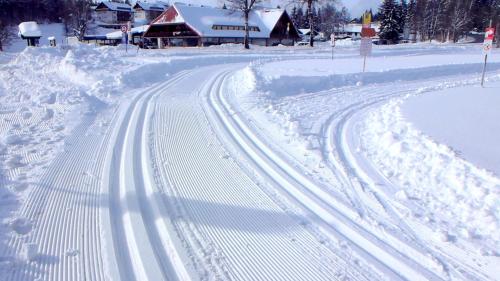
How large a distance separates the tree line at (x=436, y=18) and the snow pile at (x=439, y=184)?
2431 inches

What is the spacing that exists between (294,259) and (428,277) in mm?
1347

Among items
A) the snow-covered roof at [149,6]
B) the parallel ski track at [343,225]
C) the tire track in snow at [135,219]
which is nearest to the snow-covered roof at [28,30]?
the tire track in snow at [135,219]

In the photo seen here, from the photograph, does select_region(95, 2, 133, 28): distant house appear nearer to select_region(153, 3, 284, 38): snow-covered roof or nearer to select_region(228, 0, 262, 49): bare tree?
select_region(153, 3, 284, 38): snow-covered roof

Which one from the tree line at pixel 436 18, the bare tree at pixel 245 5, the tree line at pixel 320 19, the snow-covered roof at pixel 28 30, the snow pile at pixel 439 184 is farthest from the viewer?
the tree line at pixel 320 19

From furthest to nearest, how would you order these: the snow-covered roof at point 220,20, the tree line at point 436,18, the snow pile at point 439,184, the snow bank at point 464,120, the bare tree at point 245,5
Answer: the tree line at point 436,18 < the snow-covered roof at point 220,20 < the bare tree at point 245,5 < the snow bank at point 464,120 < the snow pile at point 439,184

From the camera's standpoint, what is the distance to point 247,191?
563 cm

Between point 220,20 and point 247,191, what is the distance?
54.9m

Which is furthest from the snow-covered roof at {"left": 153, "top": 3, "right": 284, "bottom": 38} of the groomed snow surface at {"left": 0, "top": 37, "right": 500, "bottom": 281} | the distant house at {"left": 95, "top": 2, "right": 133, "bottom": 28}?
the distant house at {"left": 95, "top": 2, "right": 133, "bottom": 28}

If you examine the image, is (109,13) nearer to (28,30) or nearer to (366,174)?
(28,30)

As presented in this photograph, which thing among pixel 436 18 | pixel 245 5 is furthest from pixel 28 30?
pixel 436 18

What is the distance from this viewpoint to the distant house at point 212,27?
178 ft

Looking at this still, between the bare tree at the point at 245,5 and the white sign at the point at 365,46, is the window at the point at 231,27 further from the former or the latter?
the white sign at the point at 365,46

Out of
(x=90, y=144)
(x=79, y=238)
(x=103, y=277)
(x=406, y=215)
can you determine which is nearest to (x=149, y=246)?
(x=103, y=277)

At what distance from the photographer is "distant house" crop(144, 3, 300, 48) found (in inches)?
2133
